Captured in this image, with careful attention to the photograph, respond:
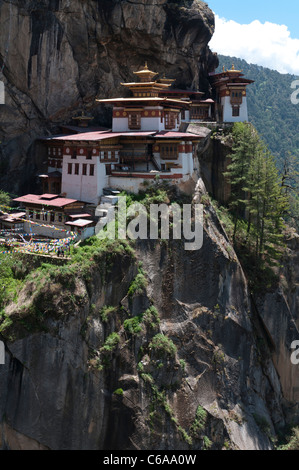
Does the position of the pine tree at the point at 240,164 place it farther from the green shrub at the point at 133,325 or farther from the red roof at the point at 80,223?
the green shrub at the point at 133,325

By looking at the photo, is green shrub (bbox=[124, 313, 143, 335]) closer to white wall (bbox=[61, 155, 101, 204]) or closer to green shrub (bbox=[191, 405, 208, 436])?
green shrub (bbox=[191, 405, 208, 436])

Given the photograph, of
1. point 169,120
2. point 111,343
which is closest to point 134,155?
point 169,120

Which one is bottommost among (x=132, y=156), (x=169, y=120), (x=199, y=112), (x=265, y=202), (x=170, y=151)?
(x=265, y=202)

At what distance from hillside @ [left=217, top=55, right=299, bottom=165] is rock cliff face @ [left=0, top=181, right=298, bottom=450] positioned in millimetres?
99980

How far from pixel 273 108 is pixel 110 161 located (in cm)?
13217

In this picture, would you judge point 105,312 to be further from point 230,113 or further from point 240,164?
point 230,113

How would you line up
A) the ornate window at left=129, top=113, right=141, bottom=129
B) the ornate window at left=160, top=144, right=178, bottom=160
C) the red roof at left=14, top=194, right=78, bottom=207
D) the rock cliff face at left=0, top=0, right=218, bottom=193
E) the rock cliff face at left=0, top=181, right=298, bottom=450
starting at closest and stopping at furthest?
the rock cliff face at left=0, top=181, right=298, bottom=450 → the red roof at left=14, top=194, right=78, bottom=207 → the ornate window at left=160, top=144, right=178, bottom=160 → the rock cliff face at left=0, top=0, right=218, bottom=193 → the ornate window at left=129, top=113, right=141, bottom=129

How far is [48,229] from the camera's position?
40.4 meters

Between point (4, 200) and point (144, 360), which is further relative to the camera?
point (4, 200)

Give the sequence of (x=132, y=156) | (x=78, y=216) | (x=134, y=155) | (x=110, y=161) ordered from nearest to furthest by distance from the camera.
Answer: (x=78, y=216)
(x=110, y=161)
(x=132, y=156)
(x=134, y=155)

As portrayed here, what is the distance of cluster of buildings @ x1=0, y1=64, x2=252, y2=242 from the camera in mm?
41219

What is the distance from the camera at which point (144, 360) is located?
35594mm

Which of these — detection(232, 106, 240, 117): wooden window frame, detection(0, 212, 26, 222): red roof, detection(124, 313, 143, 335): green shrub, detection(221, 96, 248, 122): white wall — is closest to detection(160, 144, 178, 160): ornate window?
detection(0, 212, 26, 222): red roof

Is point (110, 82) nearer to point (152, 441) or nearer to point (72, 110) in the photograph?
point (72, 110)
